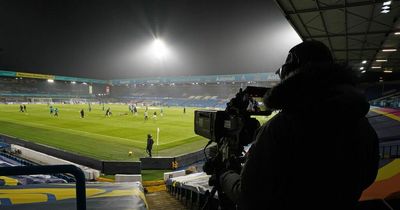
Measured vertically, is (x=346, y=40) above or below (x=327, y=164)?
above

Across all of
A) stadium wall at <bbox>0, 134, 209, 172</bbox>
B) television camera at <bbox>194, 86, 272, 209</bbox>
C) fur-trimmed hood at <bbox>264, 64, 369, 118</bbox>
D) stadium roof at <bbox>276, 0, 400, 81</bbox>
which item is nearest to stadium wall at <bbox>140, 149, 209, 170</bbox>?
stadium wall at <bbox>0, 134, 209, 172</bbox>

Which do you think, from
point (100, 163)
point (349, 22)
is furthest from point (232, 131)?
point (100, 163)

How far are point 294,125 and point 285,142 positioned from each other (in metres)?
0.08

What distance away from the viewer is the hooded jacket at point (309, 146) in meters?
1.17

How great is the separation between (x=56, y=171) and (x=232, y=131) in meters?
1.35

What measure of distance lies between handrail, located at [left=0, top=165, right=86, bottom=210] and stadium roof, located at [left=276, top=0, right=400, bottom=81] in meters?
7.16

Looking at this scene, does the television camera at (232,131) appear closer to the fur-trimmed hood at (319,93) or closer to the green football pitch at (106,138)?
the fur-trimmed hood at (319,93)

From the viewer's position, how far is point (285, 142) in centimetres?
116

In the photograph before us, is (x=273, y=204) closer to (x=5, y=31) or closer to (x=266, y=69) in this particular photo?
(x=5, y=31)

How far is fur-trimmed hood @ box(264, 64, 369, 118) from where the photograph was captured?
1.17 m

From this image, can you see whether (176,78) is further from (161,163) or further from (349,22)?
(349,22)

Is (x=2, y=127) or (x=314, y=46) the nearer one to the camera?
(x=314, y=46)

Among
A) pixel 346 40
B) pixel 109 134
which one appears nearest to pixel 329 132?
pixel 346 40

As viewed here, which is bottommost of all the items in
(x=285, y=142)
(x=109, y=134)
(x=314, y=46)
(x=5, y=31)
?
(x=109, y=134)
